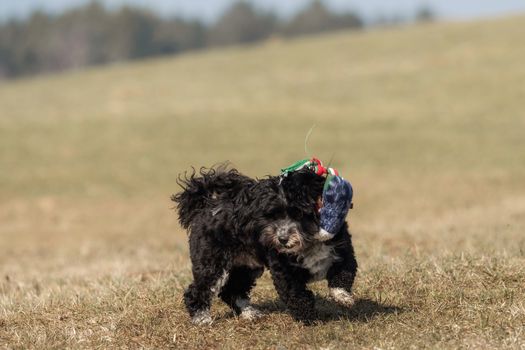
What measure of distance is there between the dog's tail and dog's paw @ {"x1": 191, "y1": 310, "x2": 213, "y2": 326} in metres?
0.86

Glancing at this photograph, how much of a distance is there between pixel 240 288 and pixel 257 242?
93cm

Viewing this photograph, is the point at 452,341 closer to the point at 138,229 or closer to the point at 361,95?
the point at 138,229

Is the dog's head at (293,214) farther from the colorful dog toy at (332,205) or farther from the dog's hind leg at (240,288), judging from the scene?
the dog's hind leg at (240,288)

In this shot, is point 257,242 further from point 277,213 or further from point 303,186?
point 303,186

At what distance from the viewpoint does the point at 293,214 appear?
630cm

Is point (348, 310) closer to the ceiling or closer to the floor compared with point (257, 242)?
closer to the floor

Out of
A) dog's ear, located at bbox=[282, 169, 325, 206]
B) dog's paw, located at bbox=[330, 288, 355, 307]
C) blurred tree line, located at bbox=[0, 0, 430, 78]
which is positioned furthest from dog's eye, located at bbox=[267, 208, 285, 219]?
blurred tree line, located at bbox=[0, 0, 430, 78]

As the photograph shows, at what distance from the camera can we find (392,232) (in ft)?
50.5

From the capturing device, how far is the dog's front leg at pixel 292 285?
6.54 meters

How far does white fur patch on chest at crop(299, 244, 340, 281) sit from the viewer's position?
21.3 feet

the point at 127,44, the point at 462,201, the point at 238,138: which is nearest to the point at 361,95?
the point at 238,138

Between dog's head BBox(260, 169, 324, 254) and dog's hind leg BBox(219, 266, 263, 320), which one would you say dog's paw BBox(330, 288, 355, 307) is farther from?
dog's hind leg BBox(219, 266, 263, 320)

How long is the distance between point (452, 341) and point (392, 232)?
9352 mm

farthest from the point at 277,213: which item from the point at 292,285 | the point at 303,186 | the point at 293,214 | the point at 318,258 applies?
the point at 292,285
